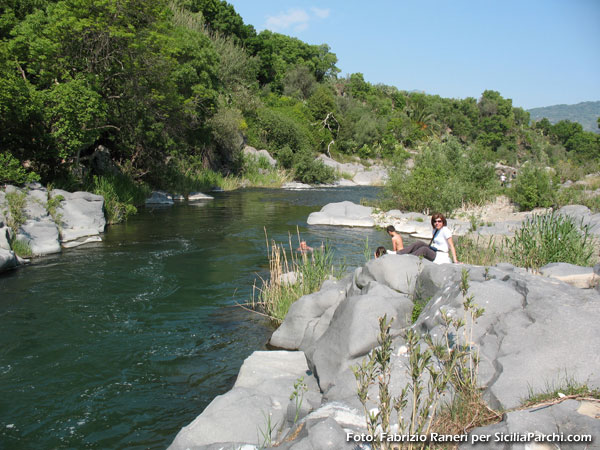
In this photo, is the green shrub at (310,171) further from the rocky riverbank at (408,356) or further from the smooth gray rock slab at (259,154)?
the rocky riverbank at (408,356)

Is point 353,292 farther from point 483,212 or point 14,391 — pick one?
point 483,212

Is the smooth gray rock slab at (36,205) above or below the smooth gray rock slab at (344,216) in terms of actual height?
above

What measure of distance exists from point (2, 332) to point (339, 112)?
186 feet

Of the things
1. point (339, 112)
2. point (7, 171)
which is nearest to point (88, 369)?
point (7, 171)

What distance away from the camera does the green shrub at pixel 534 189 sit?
19.5 meters

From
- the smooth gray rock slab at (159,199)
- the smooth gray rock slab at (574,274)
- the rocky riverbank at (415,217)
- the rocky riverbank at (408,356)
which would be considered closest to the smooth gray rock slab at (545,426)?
the rocky riverbank at (408,356)

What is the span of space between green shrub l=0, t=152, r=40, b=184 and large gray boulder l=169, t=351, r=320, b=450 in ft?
35.9

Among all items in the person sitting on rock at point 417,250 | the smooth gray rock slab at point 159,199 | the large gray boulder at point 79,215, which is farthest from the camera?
the smooth gray rock slab at point 159,199

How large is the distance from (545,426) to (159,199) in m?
22.8

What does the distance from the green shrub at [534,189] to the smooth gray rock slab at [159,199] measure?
1644 centimetres

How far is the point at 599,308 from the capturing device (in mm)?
4715

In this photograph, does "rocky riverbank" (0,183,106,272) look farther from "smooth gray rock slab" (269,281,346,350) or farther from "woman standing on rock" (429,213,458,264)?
"woman standing on rock" (429,213,458,264)

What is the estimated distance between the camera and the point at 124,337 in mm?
7340

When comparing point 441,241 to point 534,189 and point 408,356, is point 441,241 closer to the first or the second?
point 408,356
